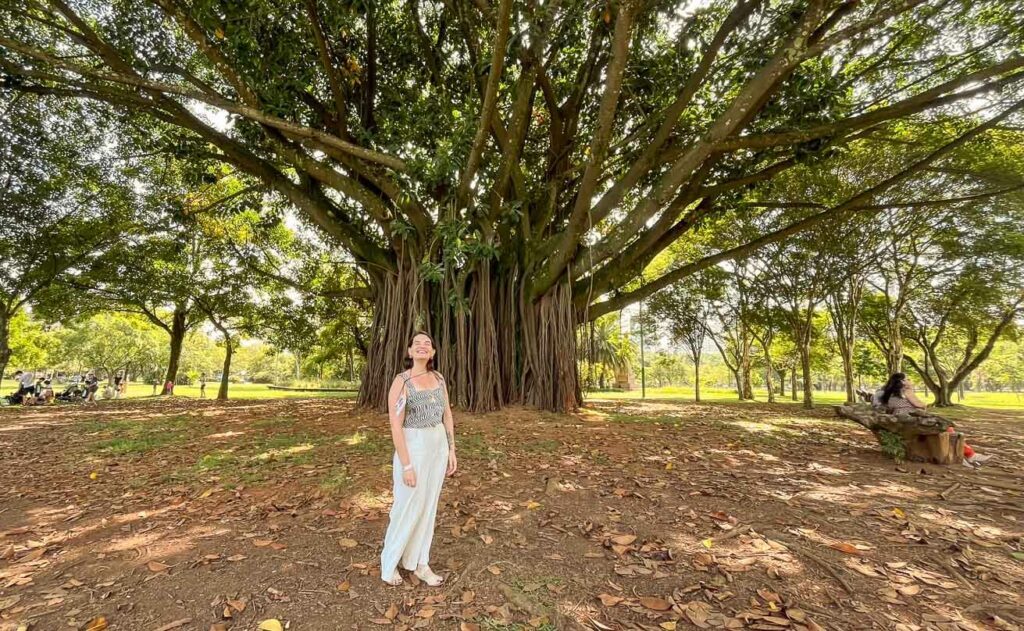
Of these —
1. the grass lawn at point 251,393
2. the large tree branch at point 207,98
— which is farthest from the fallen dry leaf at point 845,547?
the grass lawn at point 251,393

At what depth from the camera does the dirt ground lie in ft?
6.24

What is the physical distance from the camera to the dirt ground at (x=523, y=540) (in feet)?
6.24

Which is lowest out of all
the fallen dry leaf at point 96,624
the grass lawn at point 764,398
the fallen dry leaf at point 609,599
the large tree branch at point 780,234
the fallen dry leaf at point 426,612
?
the grass lawn at point 764,398

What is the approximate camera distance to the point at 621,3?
3574 millimetres

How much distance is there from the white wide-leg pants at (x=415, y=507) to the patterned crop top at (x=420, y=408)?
0.03 meters

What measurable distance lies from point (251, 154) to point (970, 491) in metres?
9.03

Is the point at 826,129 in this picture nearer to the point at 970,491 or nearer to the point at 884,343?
the point at 970,491

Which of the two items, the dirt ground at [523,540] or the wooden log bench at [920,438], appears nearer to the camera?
the dirt ground at [523,540]

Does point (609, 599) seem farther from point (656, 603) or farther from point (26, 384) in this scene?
point (26, 384)

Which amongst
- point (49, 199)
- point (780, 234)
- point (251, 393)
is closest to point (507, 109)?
point (780, 234)

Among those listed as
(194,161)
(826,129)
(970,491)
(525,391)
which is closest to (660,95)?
(826,129)

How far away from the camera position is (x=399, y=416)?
216cm

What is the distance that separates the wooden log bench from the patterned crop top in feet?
15.4

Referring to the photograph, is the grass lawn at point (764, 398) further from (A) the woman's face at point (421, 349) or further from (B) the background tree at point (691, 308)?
(A) the woman's face at point (421, 349)
